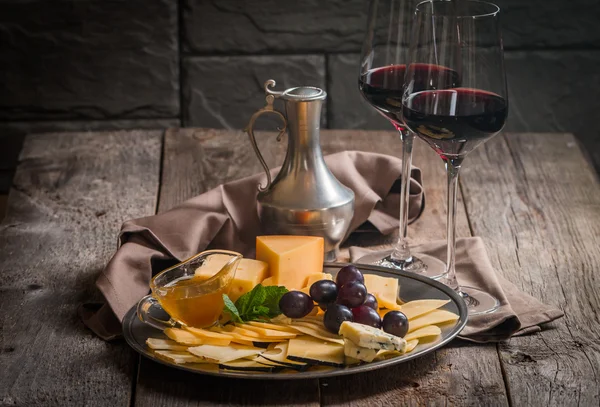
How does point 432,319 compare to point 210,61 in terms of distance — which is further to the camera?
point 210,61

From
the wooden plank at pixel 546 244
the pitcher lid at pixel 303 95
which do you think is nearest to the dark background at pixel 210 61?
the wooden plank at pixel 546 244

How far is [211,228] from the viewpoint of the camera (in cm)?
130

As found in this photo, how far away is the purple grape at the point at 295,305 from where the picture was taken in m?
0.95

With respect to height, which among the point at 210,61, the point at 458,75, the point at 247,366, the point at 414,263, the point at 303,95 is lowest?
the point at 210,61

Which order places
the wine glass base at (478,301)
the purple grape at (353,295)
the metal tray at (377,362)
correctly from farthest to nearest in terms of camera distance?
the wine glass base at (478,301) → the purple grape at (353,295) → the metal tray at (377,362)

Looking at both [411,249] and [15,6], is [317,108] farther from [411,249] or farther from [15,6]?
[15,6]

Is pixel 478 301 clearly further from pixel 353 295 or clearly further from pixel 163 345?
pixel 163 345

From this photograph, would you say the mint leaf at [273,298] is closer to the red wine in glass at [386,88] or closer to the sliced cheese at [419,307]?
the sliced cheese at [419,307]

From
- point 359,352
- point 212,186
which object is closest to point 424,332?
point 359,352

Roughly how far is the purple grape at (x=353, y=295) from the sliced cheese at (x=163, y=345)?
7.5 inches

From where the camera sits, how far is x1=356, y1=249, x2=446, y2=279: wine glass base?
1.20 metres

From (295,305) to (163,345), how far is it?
0.51 feet

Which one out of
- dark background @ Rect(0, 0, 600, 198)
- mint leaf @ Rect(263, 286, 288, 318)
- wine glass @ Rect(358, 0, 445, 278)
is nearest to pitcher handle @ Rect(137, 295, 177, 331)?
mint leaf @ Rect(263, 286, 288, 318)

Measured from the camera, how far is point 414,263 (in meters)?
1.23
